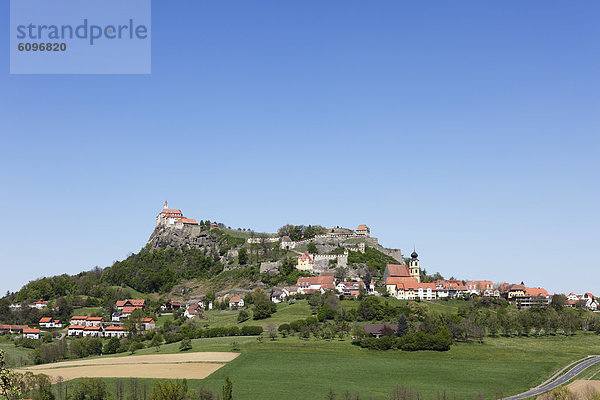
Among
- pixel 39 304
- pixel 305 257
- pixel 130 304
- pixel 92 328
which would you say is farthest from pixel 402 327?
pixel 39 304

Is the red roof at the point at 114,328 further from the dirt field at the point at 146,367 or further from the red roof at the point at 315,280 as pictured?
the red roof at the point at 315,280

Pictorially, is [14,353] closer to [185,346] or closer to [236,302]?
[185,346]

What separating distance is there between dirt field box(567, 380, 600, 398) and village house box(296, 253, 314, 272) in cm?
9112

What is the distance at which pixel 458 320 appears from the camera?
101875 mm

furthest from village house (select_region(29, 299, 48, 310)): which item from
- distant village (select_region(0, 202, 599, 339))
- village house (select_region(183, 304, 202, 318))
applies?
village house (select_region(183, 304, 202, 318))

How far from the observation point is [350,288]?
134 meters

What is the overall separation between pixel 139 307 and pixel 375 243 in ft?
221

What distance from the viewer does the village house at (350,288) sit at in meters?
132

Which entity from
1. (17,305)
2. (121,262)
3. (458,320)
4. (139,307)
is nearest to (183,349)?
(458,320)

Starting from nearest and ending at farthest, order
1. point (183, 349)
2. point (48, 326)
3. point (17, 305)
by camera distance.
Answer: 1. point (183, 349)
2. point (48, 326)
3. point (17, 305)

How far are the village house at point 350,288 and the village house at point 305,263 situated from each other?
1994 centimetres

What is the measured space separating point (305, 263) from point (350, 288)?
24.1 meters

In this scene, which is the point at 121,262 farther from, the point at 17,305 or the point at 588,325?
the point at 588,325

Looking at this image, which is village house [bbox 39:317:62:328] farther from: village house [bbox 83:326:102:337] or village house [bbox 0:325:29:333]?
village house [bbox 83:326:102:337]
